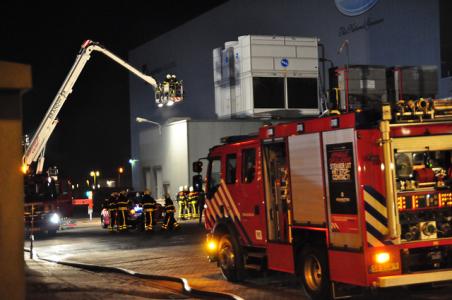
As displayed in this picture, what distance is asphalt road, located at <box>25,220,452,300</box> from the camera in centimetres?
1091

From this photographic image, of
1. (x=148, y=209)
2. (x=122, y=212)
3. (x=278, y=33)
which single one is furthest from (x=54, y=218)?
(x=278, y=33)

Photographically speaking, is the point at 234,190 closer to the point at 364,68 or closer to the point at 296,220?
the point at 296,220

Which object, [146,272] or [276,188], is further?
[146,272]

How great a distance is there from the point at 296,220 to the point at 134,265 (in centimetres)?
647

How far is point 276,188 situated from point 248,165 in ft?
2.97

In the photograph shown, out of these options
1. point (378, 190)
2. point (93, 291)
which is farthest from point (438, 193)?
point (93, 291)

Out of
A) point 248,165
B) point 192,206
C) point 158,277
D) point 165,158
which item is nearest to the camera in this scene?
point 248,165

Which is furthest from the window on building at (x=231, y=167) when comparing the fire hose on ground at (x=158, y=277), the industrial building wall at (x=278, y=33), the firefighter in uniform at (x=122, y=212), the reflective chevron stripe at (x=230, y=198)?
the industrial building wall at (x=278, y=33)

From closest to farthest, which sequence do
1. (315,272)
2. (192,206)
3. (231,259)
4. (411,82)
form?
1. (315,272)
2. (411,82)
3. (231,259)
4. (192,206)

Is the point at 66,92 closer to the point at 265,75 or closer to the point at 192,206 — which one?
the point at 265,75

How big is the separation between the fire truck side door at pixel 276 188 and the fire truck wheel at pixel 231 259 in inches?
46.6

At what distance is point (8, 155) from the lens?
433cm

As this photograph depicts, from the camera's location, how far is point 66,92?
26266 mm

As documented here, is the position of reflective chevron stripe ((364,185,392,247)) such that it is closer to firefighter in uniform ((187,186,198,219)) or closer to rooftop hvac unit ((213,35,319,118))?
rooftop hvac unit ((213,35,319,118))
